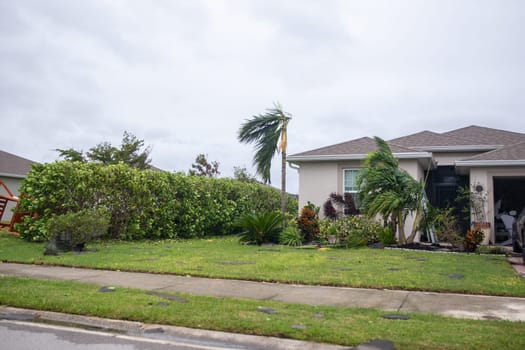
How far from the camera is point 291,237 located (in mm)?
14141

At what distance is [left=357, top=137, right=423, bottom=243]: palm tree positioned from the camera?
13352mm

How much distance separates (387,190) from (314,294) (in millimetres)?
7816

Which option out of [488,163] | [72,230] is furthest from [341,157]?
[72,230]

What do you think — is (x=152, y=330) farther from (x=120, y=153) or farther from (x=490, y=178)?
(x=120, y=153)

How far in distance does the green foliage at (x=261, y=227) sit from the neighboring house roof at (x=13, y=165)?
498 inches

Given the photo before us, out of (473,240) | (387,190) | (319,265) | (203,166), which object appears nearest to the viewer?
(319,265)

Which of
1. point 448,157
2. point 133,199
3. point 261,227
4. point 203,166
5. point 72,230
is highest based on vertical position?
point 203,166

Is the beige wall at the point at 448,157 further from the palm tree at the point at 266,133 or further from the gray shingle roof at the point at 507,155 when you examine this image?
the palm tree at the point at 266,133

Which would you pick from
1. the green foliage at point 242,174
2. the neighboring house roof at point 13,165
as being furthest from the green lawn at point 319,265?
the green foliage at point 242,174

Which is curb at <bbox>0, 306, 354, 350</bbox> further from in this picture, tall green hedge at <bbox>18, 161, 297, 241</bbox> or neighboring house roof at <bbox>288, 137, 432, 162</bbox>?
neighboring house roof at <bbox>288, 137, 432, 162</bbox>

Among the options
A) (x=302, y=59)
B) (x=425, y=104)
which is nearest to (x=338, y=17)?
(x=302, y=59)

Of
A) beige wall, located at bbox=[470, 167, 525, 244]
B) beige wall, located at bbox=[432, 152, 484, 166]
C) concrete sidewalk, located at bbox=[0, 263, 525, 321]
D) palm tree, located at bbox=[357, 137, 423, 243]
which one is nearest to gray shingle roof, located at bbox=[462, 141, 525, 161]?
beige wall, located at bbox=[470, 167, 525, 244]

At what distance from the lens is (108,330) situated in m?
5.00

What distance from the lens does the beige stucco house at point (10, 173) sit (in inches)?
829
